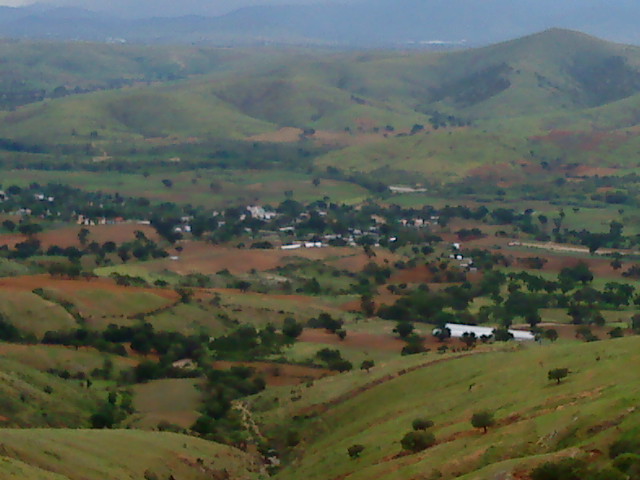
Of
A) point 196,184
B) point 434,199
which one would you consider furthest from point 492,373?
point 196,184

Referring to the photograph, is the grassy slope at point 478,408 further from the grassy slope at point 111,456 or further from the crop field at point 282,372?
the crop field at point 282,372

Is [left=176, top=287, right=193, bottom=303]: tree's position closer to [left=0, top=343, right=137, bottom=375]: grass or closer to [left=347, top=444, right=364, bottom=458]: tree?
[left=0, top=343, right=137, bottom=375]: grass

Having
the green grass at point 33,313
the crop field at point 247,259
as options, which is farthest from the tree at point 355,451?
the crop field at point 247,259

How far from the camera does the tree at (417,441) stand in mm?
46562

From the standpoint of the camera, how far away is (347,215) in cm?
16550

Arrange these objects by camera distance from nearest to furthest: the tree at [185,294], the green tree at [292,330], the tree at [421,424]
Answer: the tree at [421,424]
the green tree at [292,330]
the tree at [185,294]

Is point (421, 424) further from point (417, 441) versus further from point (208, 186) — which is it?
point (208, 186)

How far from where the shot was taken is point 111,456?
50.0m

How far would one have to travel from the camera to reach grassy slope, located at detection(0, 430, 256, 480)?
A: 43656 millimetres

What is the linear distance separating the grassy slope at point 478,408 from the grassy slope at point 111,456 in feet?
12.8

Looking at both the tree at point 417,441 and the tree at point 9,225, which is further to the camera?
the tree at point 9,225

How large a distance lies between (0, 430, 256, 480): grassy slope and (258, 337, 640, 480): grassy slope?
3911 millimetres

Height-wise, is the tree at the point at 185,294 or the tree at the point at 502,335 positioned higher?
the tree at the point at 502,335

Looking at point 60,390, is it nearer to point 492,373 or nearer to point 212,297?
point 492,373
